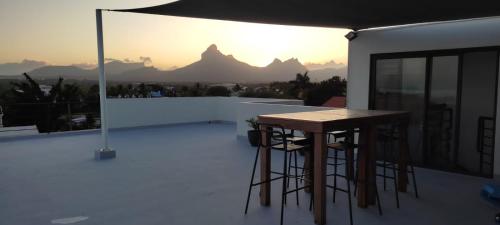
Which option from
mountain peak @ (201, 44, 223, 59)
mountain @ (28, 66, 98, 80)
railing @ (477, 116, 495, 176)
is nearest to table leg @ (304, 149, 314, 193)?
railing @ (477, 116, 495, 176)

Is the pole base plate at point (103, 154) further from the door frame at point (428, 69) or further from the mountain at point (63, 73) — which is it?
the mountain at point (63, 73)

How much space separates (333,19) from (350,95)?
1.75 metres

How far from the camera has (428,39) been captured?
→ 215 inches

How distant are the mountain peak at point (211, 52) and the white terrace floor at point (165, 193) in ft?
31.6

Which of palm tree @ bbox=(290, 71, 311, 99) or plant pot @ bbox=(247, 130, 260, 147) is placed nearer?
plant pot @ bbox=(247, 130, 260, 147)

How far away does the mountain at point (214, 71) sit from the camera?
1502cm

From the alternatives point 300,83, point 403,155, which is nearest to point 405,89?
point 403,155

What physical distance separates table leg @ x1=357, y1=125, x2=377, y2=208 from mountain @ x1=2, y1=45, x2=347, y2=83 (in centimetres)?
1056

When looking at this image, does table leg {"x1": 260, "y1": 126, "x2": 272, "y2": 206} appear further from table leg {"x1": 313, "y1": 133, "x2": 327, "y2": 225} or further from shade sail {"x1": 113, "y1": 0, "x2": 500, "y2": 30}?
shade sail {"x1": 113, "y1": 0, "x2": 500, "y2": 30}

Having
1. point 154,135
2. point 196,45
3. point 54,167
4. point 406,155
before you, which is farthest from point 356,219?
point 196,45

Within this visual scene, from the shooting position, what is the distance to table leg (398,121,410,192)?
422 centimetres

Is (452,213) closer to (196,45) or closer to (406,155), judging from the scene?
(406,155)

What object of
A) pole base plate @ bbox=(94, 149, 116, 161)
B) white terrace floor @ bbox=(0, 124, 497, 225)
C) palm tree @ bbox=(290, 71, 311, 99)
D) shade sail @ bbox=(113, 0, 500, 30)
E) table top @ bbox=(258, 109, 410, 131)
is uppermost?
shade sail @ bbox=(113, 0, 500, 30)

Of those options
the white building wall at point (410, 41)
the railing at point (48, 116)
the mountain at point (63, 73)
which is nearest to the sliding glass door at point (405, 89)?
the white building wall at point (410, 41)
